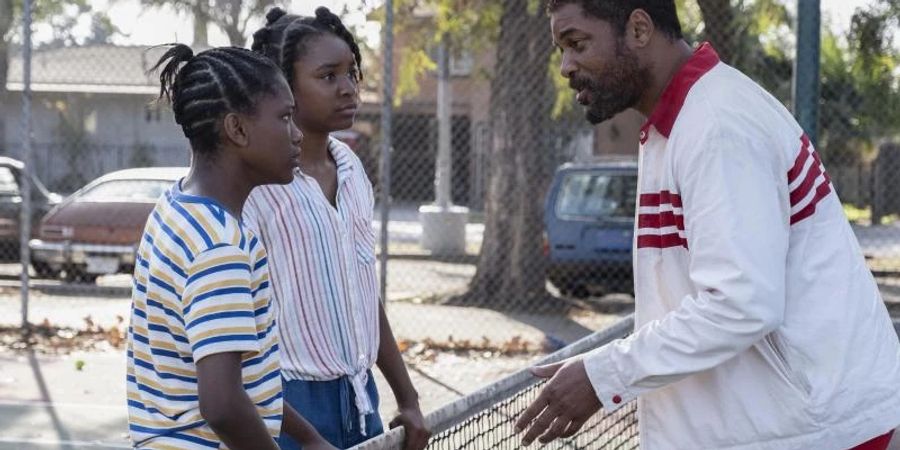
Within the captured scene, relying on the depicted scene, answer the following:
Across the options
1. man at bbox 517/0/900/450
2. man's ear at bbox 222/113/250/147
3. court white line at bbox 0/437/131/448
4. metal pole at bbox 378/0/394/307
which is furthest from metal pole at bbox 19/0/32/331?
man at bbox 517/0/900/450

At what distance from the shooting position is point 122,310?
583 inches

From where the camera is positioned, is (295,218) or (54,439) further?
(54,439)

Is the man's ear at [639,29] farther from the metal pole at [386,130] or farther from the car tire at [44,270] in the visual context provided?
the car tire at [44,270]

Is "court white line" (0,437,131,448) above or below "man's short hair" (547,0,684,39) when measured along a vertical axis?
below

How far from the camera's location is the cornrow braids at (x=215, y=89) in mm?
3010

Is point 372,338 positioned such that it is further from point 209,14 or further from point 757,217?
point 209,14

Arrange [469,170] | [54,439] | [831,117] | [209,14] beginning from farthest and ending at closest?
[469,170]
[831,117]
[209,14]
[54,439]

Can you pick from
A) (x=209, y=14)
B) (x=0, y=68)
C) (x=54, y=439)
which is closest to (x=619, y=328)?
(x=54, y=439)

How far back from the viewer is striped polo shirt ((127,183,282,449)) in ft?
9.05

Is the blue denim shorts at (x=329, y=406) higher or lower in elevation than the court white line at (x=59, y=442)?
higher

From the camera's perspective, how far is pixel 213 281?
9.04 feet

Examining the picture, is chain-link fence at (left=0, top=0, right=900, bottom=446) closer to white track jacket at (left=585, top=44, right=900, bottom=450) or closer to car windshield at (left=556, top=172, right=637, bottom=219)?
car windshield at (left=556, top=172, right=637, bottom=219)

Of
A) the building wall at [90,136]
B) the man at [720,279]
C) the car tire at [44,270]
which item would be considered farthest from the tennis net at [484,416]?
the building wall at [90,136]

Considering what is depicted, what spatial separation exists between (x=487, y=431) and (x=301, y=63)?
3.70 ft
